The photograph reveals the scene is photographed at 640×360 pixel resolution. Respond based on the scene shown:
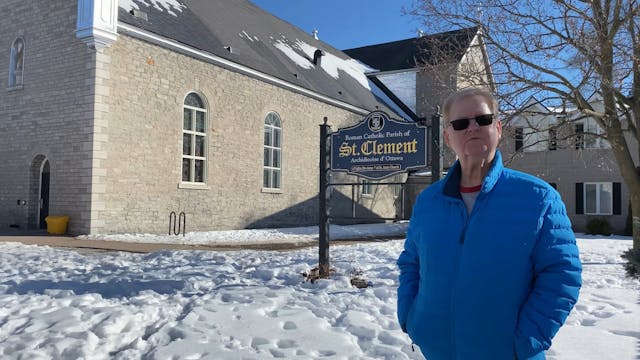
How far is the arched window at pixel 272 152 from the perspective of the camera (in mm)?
20092

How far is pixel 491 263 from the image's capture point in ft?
6.02

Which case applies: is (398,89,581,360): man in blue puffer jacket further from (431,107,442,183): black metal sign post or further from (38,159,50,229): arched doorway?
(38,159,50,229): arched doorway

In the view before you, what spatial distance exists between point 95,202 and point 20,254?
4.48 metres

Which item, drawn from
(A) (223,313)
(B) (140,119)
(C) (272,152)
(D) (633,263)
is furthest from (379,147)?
(C) (272,152)

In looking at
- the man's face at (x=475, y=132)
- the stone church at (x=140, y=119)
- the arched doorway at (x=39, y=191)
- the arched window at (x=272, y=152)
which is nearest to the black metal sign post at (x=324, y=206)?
the man's face at (x=475, y=132)

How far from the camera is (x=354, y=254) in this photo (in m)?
10.1

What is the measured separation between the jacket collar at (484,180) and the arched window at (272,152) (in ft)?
58.3

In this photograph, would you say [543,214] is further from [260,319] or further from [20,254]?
[20,254]

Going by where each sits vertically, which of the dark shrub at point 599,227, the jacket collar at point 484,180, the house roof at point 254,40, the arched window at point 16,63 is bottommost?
the dark shrub at point 599,227

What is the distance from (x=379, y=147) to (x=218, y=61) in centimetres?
1167

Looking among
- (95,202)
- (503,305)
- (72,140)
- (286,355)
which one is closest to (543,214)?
(503,305)

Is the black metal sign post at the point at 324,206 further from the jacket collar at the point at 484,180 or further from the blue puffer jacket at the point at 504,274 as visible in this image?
the blue puffer jacket at the point at 504,274

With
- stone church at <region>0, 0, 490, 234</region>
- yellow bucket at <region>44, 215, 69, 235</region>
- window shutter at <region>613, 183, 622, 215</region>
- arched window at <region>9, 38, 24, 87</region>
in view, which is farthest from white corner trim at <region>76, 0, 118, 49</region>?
window shutter at <region>613, 183, 622, 215</region>

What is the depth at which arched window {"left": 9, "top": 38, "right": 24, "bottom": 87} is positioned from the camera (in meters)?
16.2
